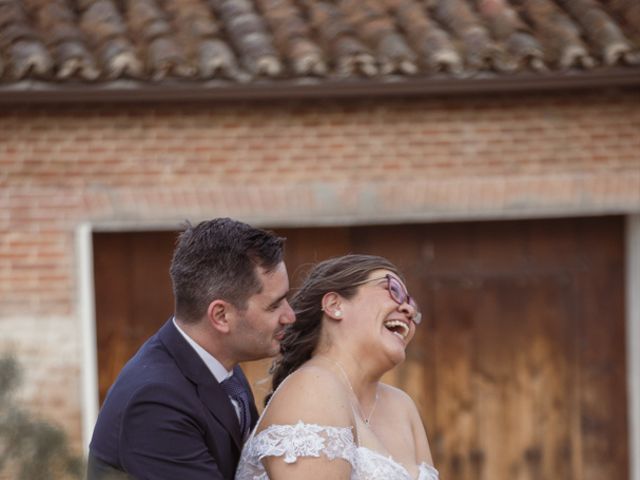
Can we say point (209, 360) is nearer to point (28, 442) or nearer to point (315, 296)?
point (315, 296)

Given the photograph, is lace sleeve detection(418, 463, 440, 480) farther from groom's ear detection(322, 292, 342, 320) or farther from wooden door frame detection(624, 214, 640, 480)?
wooden door frame detection(624, 214, 640, 480)

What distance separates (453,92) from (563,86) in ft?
2.11

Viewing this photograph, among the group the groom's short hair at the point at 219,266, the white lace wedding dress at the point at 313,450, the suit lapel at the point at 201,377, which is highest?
the groom's short hair at the point at 219,266

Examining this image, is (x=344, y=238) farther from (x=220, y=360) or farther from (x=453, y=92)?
(x=220, y=360)

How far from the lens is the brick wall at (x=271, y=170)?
21.5 ft

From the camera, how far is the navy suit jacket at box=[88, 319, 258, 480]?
2977 mm

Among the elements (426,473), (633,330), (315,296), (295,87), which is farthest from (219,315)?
(633,330)

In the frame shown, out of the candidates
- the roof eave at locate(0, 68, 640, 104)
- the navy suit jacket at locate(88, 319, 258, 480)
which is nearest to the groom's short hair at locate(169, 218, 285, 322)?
the navy suit jacket at locate(88, 319, 258, 480)

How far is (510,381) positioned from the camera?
23.9 feet

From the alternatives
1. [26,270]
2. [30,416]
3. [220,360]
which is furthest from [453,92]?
[30,416]

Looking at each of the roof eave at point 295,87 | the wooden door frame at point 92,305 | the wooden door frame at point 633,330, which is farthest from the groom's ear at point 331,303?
the wooden door frame at point 633,330

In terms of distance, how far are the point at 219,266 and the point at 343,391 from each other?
1.67 feet

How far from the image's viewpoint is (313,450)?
307cm

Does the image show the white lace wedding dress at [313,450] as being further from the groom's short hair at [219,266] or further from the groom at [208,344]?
the groom's short hair at [219,266]
